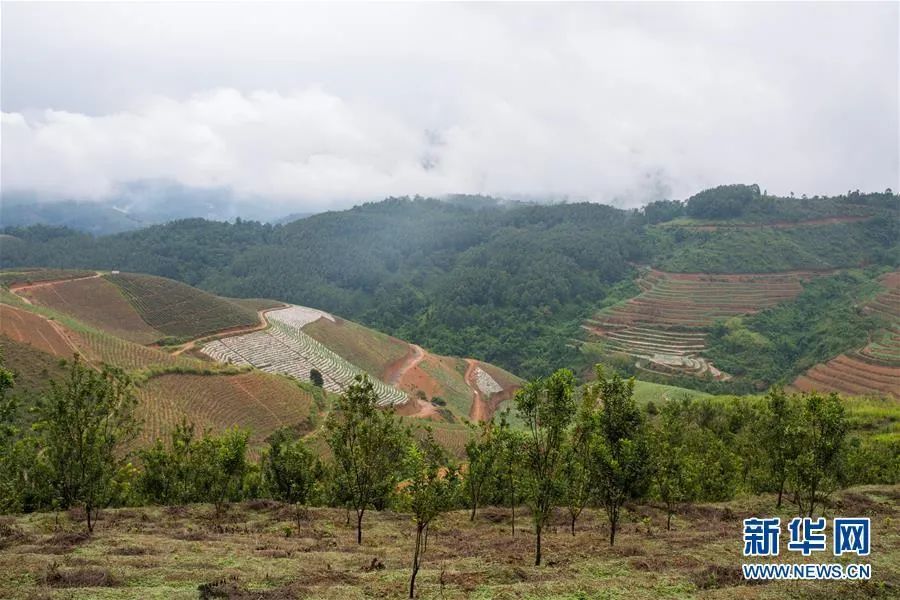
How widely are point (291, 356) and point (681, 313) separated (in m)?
84.5

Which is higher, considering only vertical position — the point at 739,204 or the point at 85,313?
the point at 739,204

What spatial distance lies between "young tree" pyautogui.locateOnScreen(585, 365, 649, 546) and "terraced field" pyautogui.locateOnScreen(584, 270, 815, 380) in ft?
287

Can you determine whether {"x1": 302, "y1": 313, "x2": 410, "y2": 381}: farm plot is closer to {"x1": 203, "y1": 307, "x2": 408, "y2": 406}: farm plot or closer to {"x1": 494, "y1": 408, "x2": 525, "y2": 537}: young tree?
{"x1": 203, "y1": 307, "x2": 408, "y2": 406}: farm plot

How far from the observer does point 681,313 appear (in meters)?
120

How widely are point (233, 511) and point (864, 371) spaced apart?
85.7 meters

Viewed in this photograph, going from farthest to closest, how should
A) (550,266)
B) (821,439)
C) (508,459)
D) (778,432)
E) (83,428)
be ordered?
(550,266) < (778,432) < (508,459) < (821,439) < (83,428)

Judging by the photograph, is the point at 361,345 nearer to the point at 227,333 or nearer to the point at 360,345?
the point at 360,345

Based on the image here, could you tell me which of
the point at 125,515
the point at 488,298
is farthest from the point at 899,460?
the point at 488,298

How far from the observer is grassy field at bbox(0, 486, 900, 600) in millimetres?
13711

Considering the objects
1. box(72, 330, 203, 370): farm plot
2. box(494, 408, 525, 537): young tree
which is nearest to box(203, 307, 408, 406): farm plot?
box(72, 330, 203, 370): farm plot

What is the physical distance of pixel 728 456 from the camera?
33.7 m

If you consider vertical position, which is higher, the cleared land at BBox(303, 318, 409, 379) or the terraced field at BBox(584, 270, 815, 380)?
the terraced field at BBox(584, 270, 815, 380)

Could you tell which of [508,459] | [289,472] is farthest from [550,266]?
[508,459]

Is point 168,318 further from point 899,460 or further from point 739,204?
point 739,204
